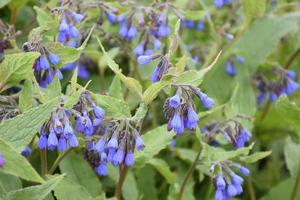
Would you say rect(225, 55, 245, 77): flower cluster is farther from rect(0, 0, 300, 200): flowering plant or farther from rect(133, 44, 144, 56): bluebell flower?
rect(133, 44, 144, 56): bluebell flower

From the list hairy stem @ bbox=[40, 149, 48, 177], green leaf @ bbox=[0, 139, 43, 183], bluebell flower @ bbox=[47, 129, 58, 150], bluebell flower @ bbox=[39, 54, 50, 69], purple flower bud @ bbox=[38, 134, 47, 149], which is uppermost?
bluebell flower @ bbox=[39, 54, 50, 69]

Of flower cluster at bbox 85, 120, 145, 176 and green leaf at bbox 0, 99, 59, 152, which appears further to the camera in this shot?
flower cluster at bbox 85, 120, 145, 176

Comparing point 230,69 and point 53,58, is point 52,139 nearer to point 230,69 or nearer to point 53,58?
point 53,58

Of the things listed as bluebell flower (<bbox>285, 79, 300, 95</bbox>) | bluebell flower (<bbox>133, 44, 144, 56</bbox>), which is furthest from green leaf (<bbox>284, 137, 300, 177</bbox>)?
bluebell flower (<bbox>133, 44, 144, 56</bbox>)

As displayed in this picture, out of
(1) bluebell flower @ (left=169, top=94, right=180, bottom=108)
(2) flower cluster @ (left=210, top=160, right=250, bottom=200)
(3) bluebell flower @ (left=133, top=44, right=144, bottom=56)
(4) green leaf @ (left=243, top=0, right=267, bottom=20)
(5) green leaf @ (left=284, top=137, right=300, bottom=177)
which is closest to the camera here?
(1) bluebell flower @ (left=169, top=94, right=180, bottom=108)

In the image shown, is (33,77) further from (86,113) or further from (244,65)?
(244,65)

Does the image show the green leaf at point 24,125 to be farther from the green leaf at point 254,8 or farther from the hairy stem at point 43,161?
the green leaf at point 254,8
